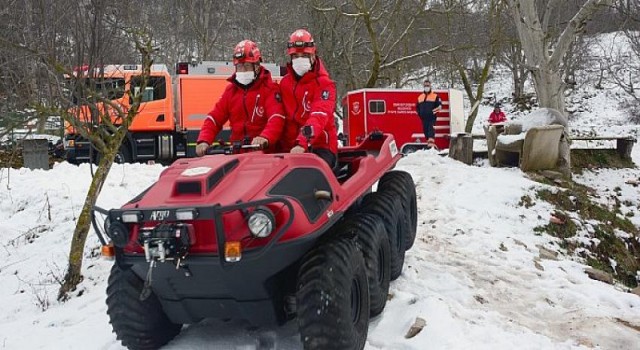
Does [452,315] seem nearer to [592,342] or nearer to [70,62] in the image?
[592,342]

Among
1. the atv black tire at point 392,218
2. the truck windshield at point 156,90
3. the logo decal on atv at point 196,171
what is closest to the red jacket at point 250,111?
the atv black tire at point 392,218

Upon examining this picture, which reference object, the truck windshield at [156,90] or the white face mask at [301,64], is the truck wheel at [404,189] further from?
the truck windshield at [156,90]

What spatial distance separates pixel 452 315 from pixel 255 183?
198cm

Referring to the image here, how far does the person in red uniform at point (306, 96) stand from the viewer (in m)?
4.91

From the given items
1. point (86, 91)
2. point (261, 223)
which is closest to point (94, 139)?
point (86, 91)

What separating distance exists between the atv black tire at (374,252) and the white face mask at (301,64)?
1.42 m

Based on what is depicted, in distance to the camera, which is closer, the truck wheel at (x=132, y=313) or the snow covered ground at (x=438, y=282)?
the truck wheel at (x=132, y=313)

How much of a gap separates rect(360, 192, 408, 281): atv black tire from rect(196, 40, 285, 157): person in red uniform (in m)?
1.00

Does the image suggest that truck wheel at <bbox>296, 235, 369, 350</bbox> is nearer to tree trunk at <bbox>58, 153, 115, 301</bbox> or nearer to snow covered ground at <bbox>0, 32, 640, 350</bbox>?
snow covered ground at <bbox>0, 32, 640, 350</bbox>

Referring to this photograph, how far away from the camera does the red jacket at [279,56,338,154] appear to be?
4926 millimetres

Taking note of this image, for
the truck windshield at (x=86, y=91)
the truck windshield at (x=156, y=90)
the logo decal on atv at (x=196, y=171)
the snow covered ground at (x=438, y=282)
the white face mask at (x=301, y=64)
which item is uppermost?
the truck windshield at (x=156, y=90)

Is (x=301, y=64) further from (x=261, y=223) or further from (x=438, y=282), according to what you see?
(x=438, y=282)

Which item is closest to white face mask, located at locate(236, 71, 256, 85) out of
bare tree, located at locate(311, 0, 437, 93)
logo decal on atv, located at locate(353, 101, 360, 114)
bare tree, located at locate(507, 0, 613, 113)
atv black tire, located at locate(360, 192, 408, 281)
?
atv black tire, located at locate(360, 192, 408, 281)

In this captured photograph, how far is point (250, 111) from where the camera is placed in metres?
5.21
